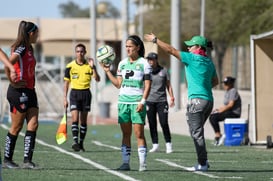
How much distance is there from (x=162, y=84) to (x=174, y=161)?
3.48 meters

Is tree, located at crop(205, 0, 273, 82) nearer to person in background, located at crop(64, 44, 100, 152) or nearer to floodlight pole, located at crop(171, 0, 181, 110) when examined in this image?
floodlight pole, located at crop(171, 0, 181, 110)

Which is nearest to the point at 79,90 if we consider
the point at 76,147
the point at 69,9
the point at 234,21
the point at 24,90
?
the point at 76,147

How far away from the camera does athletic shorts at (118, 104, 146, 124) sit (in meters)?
15.1

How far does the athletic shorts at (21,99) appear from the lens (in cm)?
1485

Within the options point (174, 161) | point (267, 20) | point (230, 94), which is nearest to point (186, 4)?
point (267, 20)

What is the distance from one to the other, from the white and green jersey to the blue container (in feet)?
28.6

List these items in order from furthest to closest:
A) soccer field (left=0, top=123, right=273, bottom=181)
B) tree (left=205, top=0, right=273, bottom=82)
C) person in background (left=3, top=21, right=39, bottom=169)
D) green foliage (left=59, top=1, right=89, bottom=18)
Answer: green foliage (left=59, top=1, right=89, bottom=18) < tree (left=205, top=0, right=273, bottom=82) < person in background (left=3, top=21, right=39, bottom=169) < soccer field (left=0, top=123, right=273, bottom=181)

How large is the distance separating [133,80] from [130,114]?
1.68ft

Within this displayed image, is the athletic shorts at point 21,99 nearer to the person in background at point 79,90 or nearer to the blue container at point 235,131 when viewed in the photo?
the person in background at point 79,90

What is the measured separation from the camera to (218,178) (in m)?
14.2

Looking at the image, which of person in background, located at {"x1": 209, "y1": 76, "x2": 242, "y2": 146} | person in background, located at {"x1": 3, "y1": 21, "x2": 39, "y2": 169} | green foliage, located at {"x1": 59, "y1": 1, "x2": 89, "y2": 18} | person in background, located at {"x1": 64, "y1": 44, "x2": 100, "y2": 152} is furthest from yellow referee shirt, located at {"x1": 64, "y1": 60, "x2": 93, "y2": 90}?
green foliage, located at {"x1": 59, "y1": 1, "x2": 89, "y2": 18}

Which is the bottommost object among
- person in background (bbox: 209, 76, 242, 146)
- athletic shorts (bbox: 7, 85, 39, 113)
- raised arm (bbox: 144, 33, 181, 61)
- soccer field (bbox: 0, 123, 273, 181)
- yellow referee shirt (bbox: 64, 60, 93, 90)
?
soccer field (bbox: 0, 123, 273, 181)

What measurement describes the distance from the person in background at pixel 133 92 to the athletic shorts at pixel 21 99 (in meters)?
1.18

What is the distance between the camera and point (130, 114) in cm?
1520
